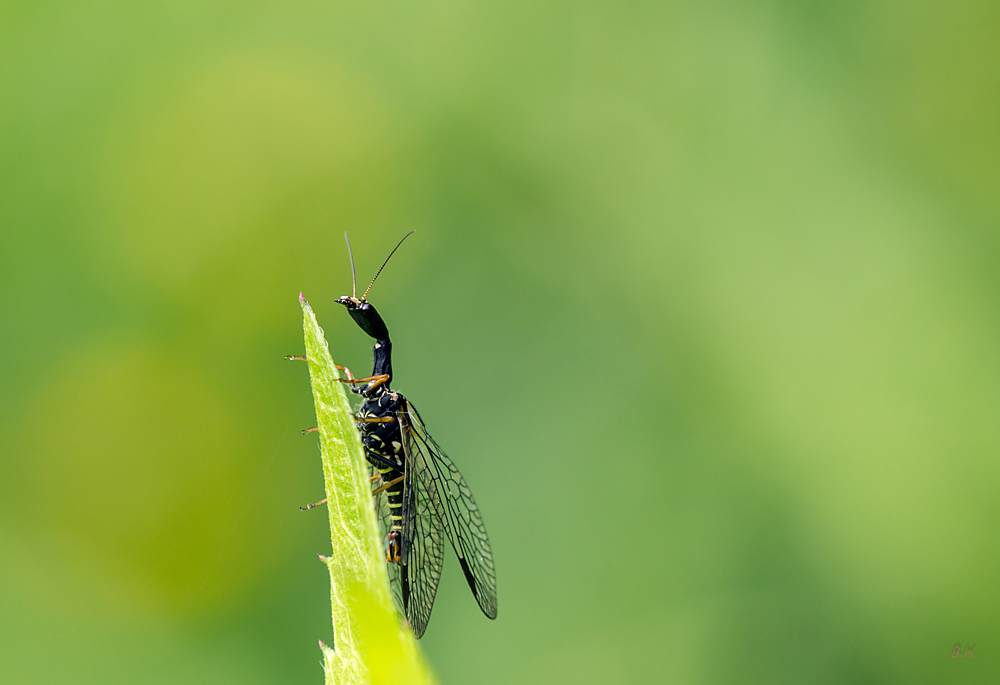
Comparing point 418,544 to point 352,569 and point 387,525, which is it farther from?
point 352,569

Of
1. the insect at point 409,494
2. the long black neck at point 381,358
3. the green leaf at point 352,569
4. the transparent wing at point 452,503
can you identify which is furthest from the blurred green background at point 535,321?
the green leaf at point 352,569

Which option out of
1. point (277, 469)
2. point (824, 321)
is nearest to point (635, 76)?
point (824, 321)

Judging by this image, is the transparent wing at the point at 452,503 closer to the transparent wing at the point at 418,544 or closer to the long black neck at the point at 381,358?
the transparent wing at the point at 418,544

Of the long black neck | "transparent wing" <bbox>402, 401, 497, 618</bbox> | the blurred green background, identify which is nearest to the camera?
"transparent wing" <bbox>402, 401, 497, 618</bbox>

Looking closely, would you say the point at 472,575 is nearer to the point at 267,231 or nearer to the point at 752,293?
the point at 752,293

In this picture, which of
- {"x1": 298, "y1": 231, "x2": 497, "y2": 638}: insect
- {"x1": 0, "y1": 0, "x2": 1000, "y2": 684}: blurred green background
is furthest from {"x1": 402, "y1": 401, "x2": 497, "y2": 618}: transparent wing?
{"x1": 0, "y1": 0, "x2": 1000, "y2": 684}: blurred green background

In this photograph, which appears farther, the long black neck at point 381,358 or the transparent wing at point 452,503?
the long black neck at point 381,358

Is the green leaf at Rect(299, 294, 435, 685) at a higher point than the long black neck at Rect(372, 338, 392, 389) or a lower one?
higher

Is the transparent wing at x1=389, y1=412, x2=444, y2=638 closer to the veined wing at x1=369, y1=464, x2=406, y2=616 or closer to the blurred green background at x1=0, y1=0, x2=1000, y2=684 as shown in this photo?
the veined wing at x1=369, y1=464, x2=406, y2=616
